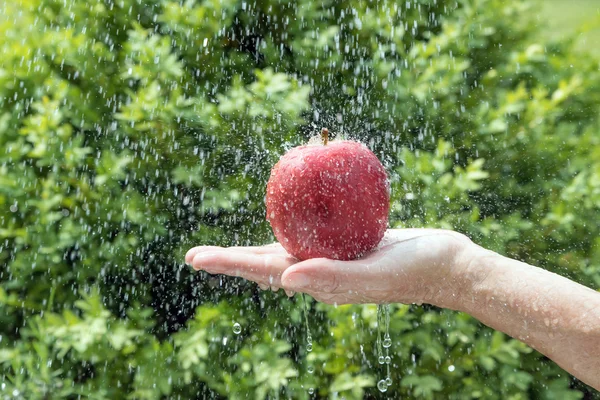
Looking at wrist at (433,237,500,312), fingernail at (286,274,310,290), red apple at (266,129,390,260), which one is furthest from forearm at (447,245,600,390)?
fingernail at (286,274,310,290)

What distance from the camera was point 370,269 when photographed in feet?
5.18

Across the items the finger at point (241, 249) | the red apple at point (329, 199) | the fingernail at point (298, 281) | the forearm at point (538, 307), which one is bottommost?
the forearm at point (538, 307)

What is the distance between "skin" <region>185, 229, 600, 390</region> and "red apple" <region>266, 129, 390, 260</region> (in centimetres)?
6

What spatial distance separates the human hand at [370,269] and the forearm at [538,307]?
0.17 feet

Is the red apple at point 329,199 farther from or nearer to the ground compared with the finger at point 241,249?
farther from the ground

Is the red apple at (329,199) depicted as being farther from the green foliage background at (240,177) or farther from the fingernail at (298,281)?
the green foliage background at (240,177)

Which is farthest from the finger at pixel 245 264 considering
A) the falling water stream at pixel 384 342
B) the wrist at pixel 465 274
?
the falling water stream at pixel 384 342

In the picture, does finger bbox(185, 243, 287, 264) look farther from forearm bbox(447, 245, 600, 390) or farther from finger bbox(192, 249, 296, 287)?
forearm bbox(447, 245, 600, 390)

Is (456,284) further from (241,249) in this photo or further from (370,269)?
(241,249)

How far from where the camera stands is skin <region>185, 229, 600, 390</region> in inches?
59.7

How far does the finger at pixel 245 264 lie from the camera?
62.6 inches

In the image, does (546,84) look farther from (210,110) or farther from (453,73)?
(210,110)

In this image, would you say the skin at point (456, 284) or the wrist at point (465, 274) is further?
the wrist at point (465, 274)

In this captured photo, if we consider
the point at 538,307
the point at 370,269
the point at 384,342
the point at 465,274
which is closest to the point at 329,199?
the point at 370,269
